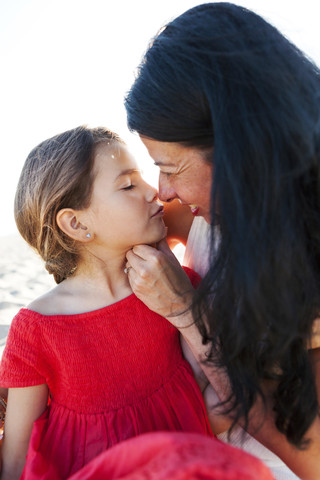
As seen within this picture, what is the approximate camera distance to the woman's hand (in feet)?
5.23

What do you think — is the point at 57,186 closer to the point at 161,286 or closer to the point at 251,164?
the point at 161,286

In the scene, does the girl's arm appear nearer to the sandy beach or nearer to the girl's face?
the girl's face

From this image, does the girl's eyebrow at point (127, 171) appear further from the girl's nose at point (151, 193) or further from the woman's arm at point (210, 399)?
the woman's arm at point (210, 399)

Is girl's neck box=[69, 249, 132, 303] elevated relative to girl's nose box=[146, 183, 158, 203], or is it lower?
lower

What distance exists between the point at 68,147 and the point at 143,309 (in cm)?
70

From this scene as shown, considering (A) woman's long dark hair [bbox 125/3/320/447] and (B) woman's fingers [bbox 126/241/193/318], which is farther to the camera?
(B) woman's fingers [bbox 126/241/193/318]

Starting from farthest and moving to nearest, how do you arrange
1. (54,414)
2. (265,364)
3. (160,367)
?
(160,367) < (54,414) < (265,364)

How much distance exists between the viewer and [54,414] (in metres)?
1.64

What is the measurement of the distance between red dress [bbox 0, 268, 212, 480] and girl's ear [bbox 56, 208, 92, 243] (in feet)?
0.96

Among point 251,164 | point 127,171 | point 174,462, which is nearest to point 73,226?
point 127,171

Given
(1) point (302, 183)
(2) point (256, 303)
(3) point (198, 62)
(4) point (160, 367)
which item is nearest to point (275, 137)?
(1) point (302, 183)

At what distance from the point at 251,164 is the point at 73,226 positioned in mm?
768

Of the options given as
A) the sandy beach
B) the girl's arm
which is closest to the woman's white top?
the girl's arm

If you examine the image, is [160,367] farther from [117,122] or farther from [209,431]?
[117,122]
